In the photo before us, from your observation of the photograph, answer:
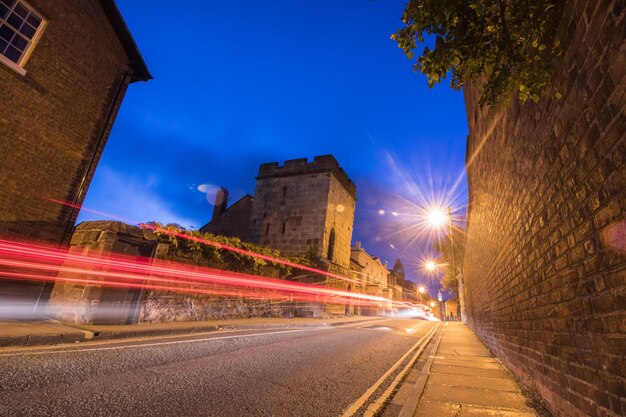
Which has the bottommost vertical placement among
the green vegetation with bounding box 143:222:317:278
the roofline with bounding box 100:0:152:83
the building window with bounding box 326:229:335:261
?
the green vegetation with bounding box 143:222:317:278

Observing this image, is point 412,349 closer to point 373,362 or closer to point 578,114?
point 373,362

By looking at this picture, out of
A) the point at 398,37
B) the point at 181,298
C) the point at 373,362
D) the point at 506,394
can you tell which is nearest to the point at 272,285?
the point at 181,298

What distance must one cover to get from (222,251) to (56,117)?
22.9ft

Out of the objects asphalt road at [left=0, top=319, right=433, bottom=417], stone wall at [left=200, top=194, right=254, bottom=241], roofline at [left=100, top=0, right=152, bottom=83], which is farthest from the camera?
stone wall at [left=200, top=194, right=254, bottom=241]

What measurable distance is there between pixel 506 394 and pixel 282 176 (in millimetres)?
20171

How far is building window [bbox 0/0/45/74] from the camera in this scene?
8.50 m

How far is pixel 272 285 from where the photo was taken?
15.4 meters

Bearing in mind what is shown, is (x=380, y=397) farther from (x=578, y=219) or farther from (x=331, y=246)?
(x=331, y=246)

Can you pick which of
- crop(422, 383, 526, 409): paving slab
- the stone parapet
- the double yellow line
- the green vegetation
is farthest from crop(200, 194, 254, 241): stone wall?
crop(422, 383, 526, 409): paving slab

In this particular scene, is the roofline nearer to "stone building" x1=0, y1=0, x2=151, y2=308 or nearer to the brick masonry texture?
"stone building" x1=0, y1=0, x2=151, y2=308

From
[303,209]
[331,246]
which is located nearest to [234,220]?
[303,209]

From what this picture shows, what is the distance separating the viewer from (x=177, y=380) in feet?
12.9

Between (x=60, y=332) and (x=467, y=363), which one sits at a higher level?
(x=467, y=363)

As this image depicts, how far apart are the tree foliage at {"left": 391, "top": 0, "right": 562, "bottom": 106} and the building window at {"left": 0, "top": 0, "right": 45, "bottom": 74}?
37.1ft
